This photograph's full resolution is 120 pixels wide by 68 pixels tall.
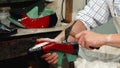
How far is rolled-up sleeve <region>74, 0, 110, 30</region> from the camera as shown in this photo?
1.16 meters

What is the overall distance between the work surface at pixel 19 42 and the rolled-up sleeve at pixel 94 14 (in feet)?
1.63

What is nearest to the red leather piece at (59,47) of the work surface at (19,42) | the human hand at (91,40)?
the human hand at (91,40)

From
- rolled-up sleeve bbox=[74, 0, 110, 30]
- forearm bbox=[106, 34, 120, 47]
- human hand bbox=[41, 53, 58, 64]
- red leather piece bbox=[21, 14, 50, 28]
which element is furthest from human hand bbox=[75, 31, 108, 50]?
red leather piece bbox=[21, 14, 50, 28]

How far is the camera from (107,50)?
1103 mm

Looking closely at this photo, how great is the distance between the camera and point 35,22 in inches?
69.4

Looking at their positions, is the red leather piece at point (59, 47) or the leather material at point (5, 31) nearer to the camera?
the red leather piece at point (59, 47)

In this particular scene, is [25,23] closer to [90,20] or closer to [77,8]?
[77,8]

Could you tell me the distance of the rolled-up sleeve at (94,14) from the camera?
116cm

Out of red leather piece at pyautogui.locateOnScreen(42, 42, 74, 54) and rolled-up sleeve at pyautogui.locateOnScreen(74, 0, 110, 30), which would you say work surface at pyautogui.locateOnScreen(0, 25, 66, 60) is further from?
red leather piece at pyautogui.locateOnScreen(42, 42, 74, 54)

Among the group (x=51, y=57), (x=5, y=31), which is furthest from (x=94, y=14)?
(x=5, y=31)

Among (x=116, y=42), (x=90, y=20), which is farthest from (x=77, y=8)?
(x=116, y=42)

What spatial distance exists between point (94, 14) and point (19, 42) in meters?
0.65

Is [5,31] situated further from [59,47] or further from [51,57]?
[59,47]

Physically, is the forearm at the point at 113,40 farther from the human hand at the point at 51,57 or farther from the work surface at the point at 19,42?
the work surface at the point at 19,42
